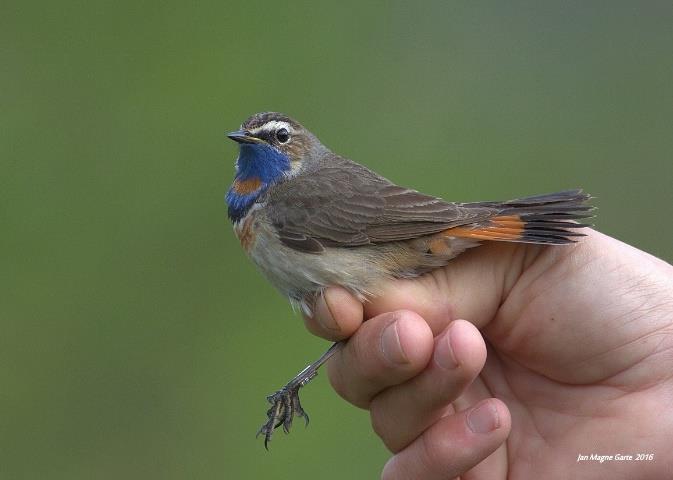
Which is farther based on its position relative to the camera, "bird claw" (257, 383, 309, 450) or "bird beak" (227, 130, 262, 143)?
"bird beak" (227, 130, 262, 143)

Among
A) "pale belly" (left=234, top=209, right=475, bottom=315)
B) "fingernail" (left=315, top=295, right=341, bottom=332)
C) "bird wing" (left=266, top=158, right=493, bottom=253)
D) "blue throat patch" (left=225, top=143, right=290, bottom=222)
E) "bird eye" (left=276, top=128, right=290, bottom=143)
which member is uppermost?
"bird eye" (left=276, top=128, right=290, bottom=143)

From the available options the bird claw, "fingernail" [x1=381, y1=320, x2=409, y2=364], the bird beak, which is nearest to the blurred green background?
the bird claw

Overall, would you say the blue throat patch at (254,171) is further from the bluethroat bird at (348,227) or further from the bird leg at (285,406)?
the bird leg at (285,406)

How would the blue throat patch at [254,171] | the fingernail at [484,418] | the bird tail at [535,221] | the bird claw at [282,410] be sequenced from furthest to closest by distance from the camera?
1. the blue throat patch at [254,171]
2. the bird claw at [282,410]
3. the bird tail at [535,221]
4. the fingernail at [484,418]

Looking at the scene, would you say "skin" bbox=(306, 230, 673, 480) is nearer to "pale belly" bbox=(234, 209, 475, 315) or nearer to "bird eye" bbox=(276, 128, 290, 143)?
"pale belly" bbox=(234, 209, 475, 315)

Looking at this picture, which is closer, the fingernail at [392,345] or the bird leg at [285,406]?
the fingernail at [392,345]

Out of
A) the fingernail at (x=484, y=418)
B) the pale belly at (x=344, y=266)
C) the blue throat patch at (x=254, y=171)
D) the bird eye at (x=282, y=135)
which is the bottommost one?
the fingernail at (x=484, y=418)

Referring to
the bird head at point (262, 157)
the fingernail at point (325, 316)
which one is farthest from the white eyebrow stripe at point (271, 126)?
the fingernail at point (325, 316)

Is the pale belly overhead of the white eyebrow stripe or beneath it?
beneath
